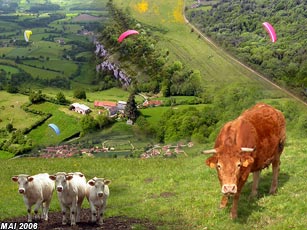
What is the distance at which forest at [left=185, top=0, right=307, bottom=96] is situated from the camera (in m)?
82.1

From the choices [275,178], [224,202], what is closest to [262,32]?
[275,178]

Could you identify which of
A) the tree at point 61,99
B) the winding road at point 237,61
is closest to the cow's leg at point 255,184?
the winding road at point 237,61

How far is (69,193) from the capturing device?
14.9 m

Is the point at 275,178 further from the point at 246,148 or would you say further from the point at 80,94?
the point at 80,94

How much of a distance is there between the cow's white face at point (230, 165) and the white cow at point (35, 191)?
619cm

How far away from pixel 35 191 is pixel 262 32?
91.2 meters

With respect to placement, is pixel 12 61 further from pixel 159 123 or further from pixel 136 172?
pixel 136 172

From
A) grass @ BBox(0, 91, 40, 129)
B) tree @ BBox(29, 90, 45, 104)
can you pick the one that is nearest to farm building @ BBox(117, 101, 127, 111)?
grass @ BBox(0, 91, 40, 129)

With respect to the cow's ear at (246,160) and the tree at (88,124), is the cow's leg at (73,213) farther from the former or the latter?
the tree at (88,124)

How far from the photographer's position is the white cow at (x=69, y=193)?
575 inches

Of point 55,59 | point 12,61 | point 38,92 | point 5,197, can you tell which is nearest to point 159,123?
point 38,92

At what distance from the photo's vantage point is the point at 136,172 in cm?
2717

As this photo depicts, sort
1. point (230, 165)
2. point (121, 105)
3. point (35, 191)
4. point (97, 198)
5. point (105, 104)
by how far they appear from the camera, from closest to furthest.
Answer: point (230, 165), point (97, 198), point (35, 191), point (121, 105), point (105, 104)

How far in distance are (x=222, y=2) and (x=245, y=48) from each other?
65.0 ft
